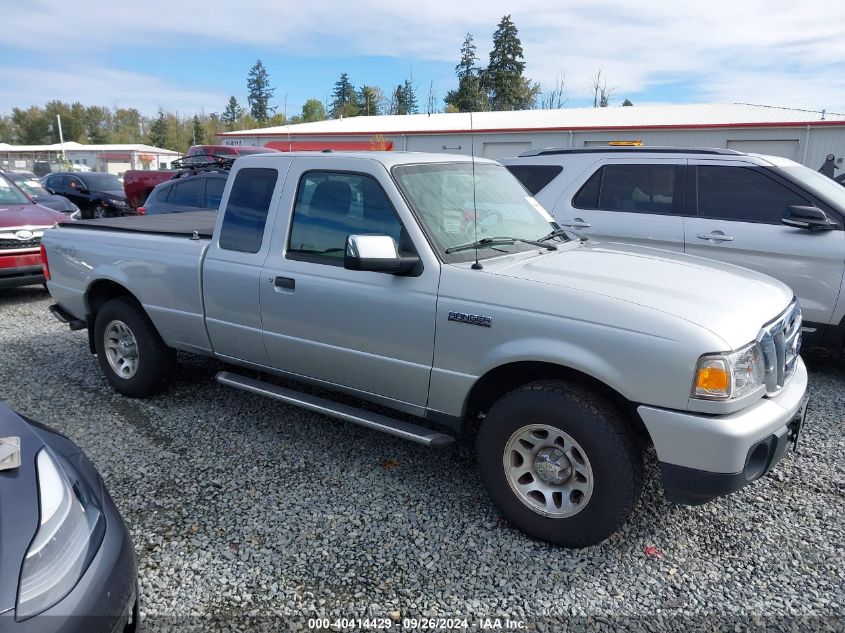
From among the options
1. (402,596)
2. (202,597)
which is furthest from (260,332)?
(402,596)

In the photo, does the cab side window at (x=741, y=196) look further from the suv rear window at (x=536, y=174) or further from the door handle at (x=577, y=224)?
the suv rear window at (x=536, y=174)

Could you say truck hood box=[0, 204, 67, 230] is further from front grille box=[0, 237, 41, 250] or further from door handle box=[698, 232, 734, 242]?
door handle box=[698, 232, 734, 242]

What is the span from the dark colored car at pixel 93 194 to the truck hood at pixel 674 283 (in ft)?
53.1

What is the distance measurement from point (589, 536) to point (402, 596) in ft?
3.00

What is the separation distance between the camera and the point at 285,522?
3.30m

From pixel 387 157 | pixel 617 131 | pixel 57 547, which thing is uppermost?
pixel 617 131

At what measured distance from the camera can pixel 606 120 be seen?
82.0ft

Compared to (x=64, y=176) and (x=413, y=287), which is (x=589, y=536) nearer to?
(x=413, y=287)

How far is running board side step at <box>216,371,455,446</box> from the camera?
3.29m

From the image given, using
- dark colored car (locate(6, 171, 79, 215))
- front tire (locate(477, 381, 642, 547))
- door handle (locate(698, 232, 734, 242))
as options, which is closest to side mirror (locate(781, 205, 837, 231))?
door handle (locate(698, 232, 734, 242))

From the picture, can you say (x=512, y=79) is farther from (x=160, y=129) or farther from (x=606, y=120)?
(x=160, y=129)

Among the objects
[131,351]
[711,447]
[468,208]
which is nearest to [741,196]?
[468,208]

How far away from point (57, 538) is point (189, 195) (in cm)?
866

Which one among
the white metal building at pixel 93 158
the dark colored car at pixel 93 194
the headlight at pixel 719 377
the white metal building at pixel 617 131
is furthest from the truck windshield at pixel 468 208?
the white metal building at pixel 93 158
